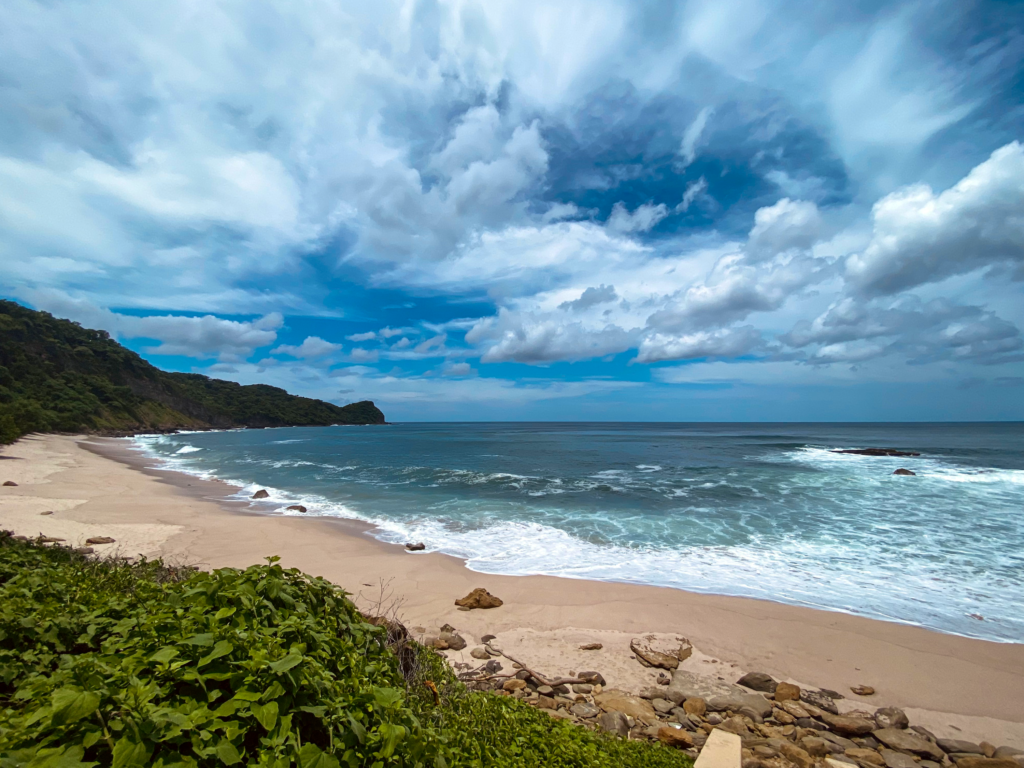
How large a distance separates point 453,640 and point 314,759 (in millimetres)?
5599

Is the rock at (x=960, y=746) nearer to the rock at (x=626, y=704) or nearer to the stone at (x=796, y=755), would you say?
the stone at (x=796, y=755)

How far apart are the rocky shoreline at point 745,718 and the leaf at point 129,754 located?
13.4 ft

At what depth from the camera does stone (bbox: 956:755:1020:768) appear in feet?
16.0

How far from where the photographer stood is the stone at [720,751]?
4.43 metres

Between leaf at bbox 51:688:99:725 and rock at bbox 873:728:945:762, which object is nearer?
leaf at bbox 51:688:99:725

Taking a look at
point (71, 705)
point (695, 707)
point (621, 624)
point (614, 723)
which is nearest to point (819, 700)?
point (695, 707)

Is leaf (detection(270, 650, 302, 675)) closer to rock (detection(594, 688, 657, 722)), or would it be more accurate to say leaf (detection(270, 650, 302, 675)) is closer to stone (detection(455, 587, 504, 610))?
rock (detection(594, 688, 657, 722))

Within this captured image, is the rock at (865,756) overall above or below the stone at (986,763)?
above

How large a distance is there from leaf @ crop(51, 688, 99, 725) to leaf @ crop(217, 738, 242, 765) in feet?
1.71

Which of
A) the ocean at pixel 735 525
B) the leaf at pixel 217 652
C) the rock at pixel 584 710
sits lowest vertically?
the ocean at pixel 735 525

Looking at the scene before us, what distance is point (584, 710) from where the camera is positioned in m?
5.35

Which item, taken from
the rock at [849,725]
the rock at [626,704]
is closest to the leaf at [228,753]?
the rock at [626,704]

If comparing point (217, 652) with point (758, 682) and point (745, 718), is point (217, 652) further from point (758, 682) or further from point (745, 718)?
point (758, 682)

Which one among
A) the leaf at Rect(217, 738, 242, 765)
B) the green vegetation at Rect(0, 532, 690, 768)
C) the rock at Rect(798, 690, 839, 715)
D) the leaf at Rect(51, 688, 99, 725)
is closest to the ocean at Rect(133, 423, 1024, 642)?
the rock at Rect(798, 690, 839, 715)
